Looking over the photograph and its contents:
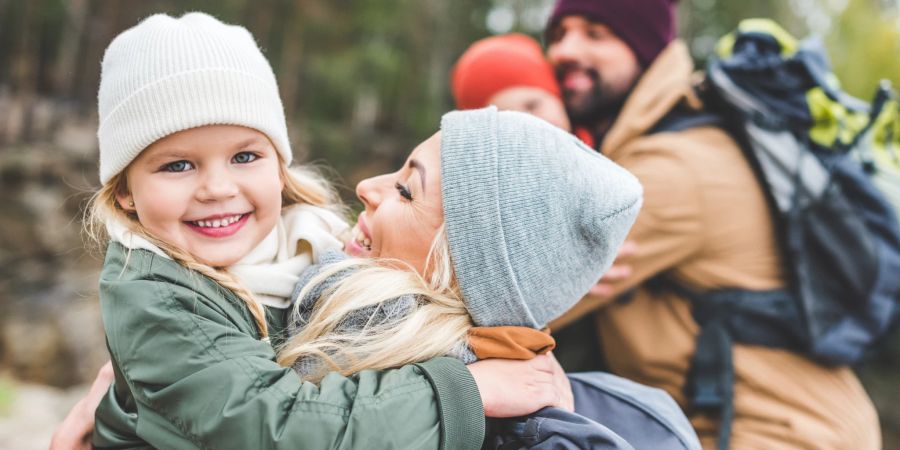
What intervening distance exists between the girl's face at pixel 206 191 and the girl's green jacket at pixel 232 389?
11 cm

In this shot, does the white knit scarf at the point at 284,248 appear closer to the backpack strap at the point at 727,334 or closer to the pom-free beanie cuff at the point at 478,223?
the pom-free beanie cuff at the point at 478,223

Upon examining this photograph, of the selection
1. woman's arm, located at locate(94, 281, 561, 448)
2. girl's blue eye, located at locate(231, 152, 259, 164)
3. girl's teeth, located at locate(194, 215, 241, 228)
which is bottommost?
woman's arm, located at locate(94, 281, 561, 448)

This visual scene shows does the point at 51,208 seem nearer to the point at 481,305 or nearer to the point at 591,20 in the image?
the point at 591,20

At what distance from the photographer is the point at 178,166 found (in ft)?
5.45

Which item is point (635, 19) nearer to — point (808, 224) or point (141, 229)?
point (808, 224)

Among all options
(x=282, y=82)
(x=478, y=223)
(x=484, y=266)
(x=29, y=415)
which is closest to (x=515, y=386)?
(x=484, y=266)

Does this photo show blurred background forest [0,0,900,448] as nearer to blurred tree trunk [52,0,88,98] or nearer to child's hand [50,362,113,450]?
blurred tree trunk [52,0,88,98]

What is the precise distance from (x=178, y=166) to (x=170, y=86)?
0.19 metres

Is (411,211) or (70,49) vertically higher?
(411,211)

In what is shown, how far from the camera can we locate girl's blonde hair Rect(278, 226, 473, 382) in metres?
1.58

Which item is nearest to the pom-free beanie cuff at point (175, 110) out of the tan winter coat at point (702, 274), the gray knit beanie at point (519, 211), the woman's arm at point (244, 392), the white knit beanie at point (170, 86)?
the white knit beanie at point (170, 86)

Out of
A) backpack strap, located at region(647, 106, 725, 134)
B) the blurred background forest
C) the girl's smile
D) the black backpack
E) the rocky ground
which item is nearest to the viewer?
the girl's smile

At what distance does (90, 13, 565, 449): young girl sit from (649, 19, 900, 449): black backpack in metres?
1.20

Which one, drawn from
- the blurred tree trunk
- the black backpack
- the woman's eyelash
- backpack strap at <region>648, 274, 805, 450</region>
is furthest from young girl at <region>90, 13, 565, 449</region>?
the blurred tree trunk
